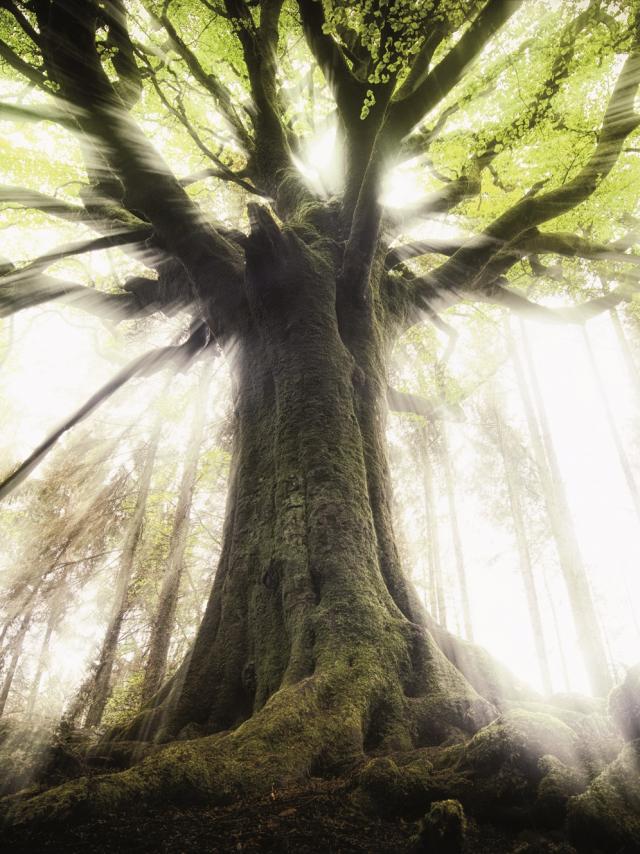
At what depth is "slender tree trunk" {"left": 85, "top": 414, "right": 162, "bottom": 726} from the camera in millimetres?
7777

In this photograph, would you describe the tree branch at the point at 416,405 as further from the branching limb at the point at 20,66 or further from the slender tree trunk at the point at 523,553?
the slender tree trunk at the point at 523,553

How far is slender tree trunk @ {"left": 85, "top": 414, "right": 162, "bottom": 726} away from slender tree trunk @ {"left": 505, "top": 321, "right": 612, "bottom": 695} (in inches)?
318

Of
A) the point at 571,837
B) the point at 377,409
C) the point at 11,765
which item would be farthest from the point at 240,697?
the point at 377,409

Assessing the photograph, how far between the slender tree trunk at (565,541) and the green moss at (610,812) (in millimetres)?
7616

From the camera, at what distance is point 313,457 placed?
3.38 m

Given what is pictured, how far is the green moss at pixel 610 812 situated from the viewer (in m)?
1.21

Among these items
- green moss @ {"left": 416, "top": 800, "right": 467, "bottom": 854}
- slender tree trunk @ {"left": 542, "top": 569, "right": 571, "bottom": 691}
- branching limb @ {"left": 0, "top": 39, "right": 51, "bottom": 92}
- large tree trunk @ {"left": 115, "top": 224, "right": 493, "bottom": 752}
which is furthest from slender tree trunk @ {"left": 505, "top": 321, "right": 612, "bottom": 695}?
slender tree trunk @ {"left": 542, "top": 569, "right": 571, "bottom": 691}

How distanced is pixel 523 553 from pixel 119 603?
10.1 meters

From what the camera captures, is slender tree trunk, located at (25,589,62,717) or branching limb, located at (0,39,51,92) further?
slender tree trunk, located at (25,589,62,717)

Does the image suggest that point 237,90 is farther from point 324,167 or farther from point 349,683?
point 349,683

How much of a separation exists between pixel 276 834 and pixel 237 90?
31.6 feet

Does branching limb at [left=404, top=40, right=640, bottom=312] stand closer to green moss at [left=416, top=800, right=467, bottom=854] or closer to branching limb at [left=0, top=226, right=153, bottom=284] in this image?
branching limb at [left=0, top=226, right=153, bottom=284]

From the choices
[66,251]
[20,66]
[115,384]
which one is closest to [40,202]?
[66,251]

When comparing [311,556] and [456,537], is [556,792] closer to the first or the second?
[311,556]
